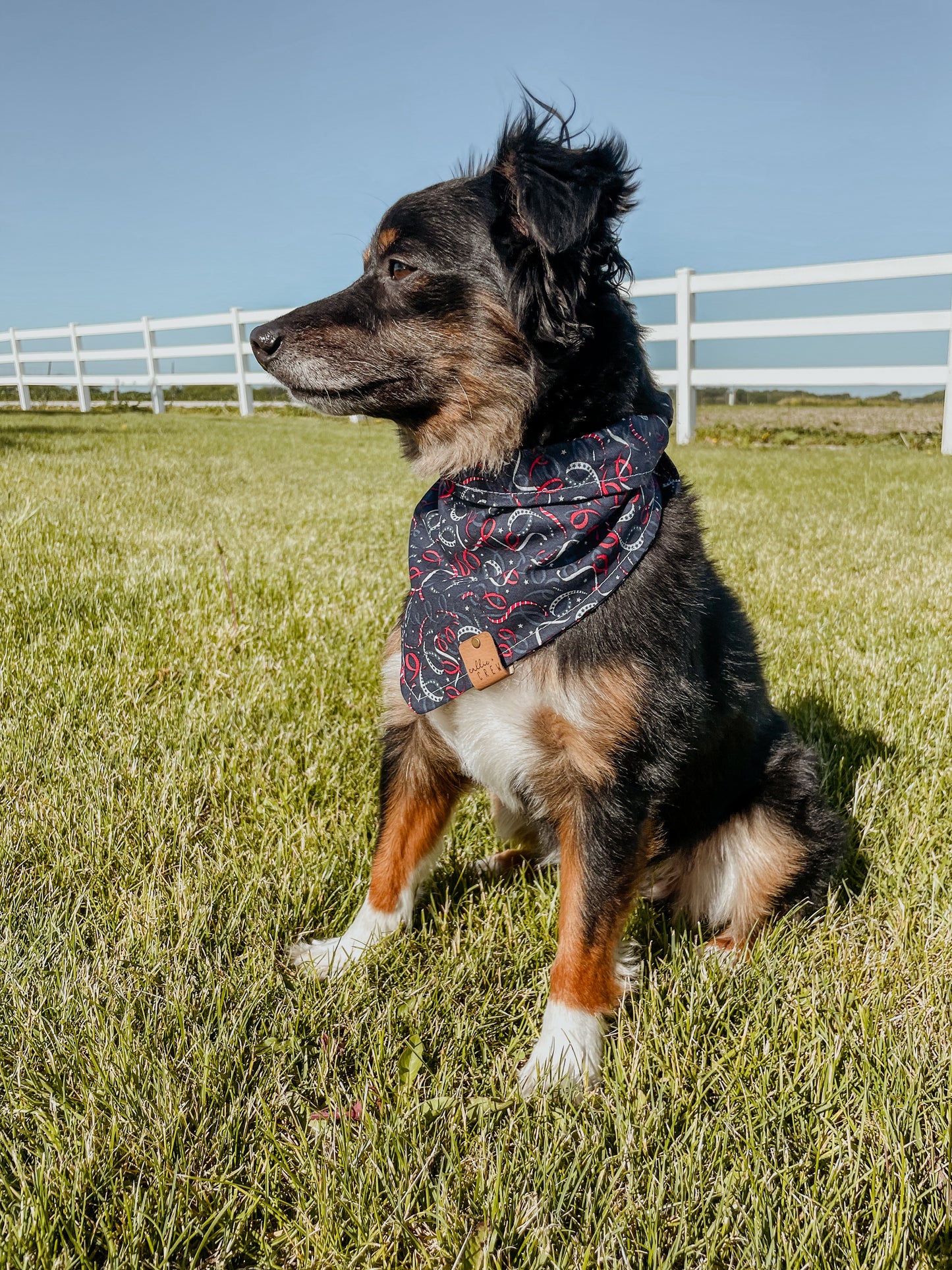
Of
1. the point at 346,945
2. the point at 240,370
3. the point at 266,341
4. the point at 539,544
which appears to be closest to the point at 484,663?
the point at 539,544

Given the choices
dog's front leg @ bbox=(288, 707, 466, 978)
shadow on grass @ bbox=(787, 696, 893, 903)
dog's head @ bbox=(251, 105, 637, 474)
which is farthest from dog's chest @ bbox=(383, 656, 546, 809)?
shadow on grass @ bbox=(787, 696, 893, 903)

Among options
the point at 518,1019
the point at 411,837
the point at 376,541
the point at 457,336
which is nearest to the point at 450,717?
the point at 411,837

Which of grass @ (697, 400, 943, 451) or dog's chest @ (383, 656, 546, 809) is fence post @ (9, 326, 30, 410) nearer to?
grass @ (697, 400, 943, 451)

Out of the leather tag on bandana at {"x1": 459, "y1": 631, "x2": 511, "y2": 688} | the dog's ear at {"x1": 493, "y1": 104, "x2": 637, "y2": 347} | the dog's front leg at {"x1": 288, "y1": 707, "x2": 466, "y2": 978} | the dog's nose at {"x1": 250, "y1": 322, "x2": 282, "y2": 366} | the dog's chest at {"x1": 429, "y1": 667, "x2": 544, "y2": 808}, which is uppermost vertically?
the dog's ear at {"x1": 493, "y1": 104, "x2": 637, "y2": 347}

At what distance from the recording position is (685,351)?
47.5 ft

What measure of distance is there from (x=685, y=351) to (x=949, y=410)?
166 inches

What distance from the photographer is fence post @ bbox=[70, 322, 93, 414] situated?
26.4 metres

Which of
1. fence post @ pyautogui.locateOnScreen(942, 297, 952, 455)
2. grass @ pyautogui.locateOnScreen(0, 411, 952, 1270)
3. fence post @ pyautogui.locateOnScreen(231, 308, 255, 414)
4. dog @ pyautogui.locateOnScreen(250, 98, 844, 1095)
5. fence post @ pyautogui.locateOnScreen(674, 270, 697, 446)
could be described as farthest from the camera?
fence post @ pyautogui.locateOnScreen(231, 308, 255, 414)

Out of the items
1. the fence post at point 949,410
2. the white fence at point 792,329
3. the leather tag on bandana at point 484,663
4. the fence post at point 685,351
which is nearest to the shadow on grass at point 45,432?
the white fence at point 792,329

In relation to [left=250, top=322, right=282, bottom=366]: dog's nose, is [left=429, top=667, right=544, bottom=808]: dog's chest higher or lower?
lower

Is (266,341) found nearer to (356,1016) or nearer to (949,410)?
(356,1016)

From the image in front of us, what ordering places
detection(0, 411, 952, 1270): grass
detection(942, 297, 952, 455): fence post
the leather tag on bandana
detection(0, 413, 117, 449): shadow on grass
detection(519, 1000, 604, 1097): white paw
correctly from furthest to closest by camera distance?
detection(942, 297, 952, 455): fence post → detection(0, 413, 117, 449): shadow on grass → the leather tag on bandana → detection(519, 1000, 604, 1097): white paw → detection(0, 411, 952, 1270): grass

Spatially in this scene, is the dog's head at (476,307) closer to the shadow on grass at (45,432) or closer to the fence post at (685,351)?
the shadow on grass at (45,432)

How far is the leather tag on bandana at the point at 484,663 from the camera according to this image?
207 cm
